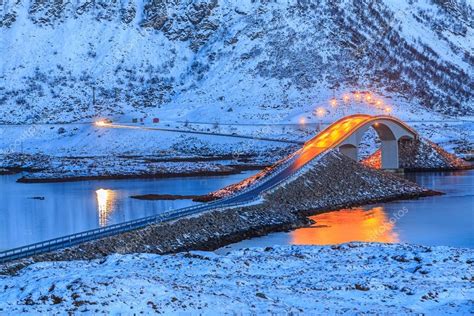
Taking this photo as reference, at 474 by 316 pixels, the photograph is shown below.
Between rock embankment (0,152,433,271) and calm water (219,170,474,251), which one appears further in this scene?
calm water (219,170,474,251)

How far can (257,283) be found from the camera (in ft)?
94.0

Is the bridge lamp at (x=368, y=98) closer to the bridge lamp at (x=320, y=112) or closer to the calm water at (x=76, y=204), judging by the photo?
the bridge lamp at (x=320, y=112)

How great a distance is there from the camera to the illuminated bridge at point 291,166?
38.2 m

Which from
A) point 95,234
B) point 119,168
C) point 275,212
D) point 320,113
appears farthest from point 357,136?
point 320,113

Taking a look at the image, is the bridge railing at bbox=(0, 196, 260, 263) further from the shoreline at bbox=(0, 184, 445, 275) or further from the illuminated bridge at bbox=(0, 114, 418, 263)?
the shoreline at bbox=(0, 184, 445, 275)

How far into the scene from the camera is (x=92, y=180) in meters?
102

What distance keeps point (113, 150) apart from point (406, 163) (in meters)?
58.6

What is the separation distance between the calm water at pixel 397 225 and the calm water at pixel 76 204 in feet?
42.1

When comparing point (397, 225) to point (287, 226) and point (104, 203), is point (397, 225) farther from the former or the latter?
point (104, 203)

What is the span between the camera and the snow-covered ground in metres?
24.2

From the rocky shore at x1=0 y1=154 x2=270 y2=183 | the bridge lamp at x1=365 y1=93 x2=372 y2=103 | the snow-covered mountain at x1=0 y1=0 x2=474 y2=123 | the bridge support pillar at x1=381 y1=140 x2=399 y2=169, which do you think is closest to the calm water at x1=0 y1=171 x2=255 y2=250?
the rocky shore at x1=0 y1=154 x2=270 y2=183

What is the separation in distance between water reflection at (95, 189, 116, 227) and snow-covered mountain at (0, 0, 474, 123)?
78.0m

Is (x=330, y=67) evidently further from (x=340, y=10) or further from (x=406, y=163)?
(x=406, y=163)

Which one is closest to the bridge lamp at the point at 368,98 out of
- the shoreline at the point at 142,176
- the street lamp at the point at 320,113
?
the street lamp at the point at 320,113
